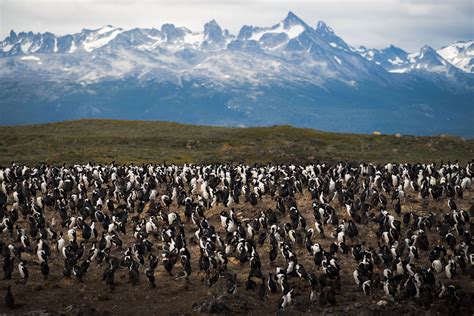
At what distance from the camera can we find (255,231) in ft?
114

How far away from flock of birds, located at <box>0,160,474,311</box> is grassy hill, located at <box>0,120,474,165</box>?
25.1m

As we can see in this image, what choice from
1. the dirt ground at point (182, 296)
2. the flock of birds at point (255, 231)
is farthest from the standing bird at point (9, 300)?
the dirt ground at point (182, 296)

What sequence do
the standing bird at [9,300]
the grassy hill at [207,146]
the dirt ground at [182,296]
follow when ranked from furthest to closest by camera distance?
the grassy hill at [207,146] < the standing bird at [9,300] < the dirt ground at [182,296]

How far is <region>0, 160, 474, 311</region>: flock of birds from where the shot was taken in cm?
2753

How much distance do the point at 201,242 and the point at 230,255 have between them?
5.12ft

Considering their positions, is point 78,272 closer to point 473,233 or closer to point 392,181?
point 473,233

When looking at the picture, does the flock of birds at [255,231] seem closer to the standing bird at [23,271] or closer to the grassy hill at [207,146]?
the standing bird at [23,271]

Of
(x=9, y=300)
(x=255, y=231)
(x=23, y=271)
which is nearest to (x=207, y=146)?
(x=255, y=231)

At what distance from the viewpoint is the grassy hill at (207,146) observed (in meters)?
73.9

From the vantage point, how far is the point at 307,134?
90875 mm

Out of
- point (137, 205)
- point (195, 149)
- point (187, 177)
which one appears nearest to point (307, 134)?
point (195, 149)

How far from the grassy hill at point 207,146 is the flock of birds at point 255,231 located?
82.5 ft

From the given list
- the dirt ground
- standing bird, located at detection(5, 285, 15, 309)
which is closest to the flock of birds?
standing bird, located at detection(5, 285, 15, 309)

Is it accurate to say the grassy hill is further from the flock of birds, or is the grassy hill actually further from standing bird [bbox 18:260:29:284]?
standing bird [bbox 18:260:29:284]
